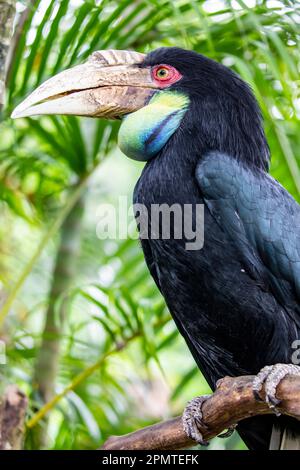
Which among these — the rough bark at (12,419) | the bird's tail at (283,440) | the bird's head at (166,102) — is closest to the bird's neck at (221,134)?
the bird's head at (166,102)

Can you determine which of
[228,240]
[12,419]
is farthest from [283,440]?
[12,419]

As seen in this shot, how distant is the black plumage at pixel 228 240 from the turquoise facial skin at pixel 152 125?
25mm

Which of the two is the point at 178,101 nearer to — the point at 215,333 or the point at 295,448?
the point at 215,333

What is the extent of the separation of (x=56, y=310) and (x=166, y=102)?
0.94 m

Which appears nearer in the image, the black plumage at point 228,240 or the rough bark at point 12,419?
the black plumage at point 228,240

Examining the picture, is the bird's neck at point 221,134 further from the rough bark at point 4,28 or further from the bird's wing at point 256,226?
the rough bark at point 4,28

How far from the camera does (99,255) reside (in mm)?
4113

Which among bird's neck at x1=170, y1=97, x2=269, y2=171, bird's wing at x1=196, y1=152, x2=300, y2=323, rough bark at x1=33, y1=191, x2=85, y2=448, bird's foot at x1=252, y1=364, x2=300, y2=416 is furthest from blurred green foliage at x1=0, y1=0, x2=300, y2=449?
bird's foot at x1=252, y1=364, x2=300, y2=416

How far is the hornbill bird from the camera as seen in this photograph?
237 centimetres

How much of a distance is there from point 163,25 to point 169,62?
712 millimetres

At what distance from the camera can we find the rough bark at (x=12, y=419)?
2721 millimetres

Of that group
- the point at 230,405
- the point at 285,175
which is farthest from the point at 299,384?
the point at 285,175

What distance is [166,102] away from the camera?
2.55 meters

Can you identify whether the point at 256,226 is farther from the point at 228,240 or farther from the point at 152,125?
the point at 152,125
